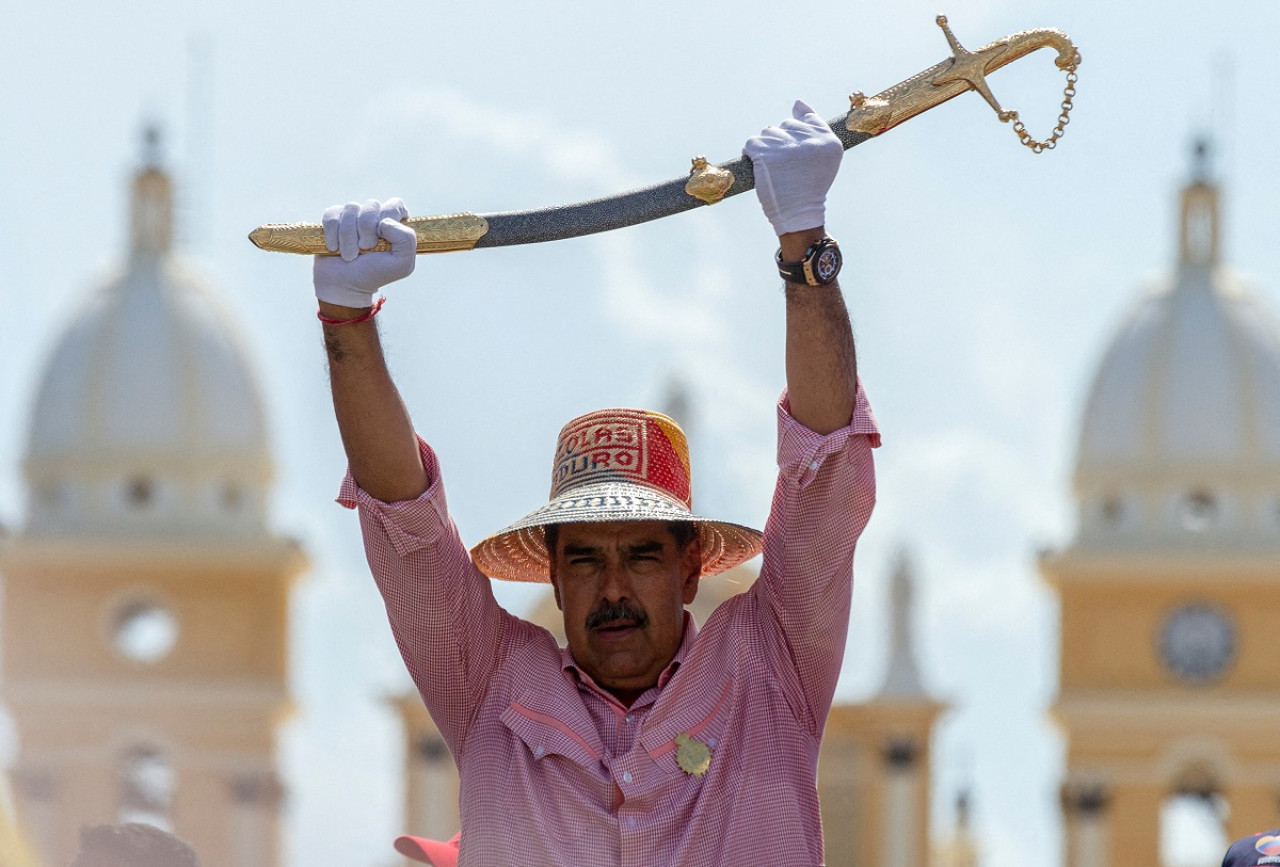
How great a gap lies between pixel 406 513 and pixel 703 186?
27.5 inches

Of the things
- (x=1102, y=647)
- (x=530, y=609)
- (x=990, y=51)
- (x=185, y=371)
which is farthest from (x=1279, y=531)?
(x=990, y=51)

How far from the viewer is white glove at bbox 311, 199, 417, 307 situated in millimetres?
6098

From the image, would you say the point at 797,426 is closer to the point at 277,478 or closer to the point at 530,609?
the point at 530,609

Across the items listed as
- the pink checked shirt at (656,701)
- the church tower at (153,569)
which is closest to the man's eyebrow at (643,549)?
the pink checked shirt at (656,701)

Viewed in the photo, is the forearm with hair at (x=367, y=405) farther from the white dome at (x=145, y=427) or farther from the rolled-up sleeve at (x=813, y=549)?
the white dome at (x=145, y=427)

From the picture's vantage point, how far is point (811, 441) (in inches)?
240

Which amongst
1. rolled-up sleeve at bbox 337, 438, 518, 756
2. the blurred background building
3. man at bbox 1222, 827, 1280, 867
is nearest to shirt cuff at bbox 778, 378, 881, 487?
rolled-up sleeve at bbox 337, 438, 518, 756

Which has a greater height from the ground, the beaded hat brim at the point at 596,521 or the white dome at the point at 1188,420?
the white dome at the point at 1188,420

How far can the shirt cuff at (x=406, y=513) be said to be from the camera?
6199 millimetres

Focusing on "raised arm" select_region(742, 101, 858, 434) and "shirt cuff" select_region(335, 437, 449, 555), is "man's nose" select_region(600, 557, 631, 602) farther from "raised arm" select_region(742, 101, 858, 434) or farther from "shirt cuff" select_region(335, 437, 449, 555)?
"raised arm" select_region(742, 101, 858, 434)

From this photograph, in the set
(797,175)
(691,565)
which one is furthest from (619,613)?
(797,175)

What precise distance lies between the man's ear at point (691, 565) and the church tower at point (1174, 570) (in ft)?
97.8

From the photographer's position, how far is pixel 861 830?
36.8 meters

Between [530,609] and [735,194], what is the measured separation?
29.2m
